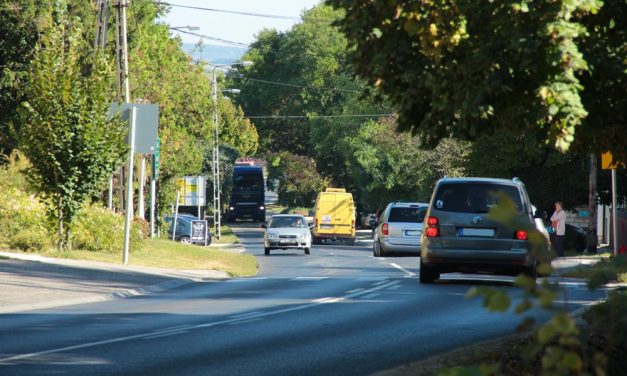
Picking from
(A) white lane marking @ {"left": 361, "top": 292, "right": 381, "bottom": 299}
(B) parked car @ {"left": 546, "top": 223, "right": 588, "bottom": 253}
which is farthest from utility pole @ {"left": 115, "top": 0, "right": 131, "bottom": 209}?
(A) white lane marking @ {"left": 361, "top": 292, "right": 381, "bottom": 299}

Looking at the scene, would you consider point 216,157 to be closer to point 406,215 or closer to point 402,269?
point 406,215

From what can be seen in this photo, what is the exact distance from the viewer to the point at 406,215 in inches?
1533

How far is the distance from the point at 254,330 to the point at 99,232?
2112 centimetres

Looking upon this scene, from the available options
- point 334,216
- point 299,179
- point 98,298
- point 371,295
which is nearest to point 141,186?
point 98,298

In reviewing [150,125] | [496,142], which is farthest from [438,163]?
[150,125]

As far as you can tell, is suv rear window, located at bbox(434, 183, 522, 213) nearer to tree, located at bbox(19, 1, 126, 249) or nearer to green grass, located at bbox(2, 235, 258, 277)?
green grass, located at bbox(2, 235, 258, 277)

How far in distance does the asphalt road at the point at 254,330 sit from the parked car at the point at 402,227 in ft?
49.9

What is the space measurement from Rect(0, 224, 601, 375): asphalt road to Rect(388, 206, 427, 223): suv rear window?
15.3 meters

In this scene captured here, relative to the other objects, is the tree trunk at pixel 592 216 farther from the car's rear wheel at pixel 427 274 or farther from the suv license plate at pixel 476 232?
the suv license plate at pixel 476 232

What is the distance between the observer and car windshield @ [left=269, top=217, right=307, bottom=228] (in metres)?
47.6

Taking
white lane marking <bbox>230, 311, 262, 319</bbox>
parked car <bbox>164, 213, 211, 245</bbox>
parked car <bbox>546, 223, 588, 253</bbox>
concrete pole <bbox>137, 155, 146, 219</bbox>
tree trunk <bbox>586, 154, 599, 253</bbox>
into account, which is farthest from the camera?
parked car <bbox>164, 213, 211, 245</bbox>

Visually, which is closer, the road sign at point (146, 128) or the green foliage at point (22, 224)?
the green foliage at point (22, 224)

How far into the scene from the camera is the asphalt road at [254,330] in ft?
36.0

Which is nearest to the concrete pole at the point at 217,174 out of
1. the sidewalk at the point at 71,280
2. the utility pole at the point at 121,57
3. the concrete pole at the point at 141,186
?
the concrete pole at the point at 141,186
